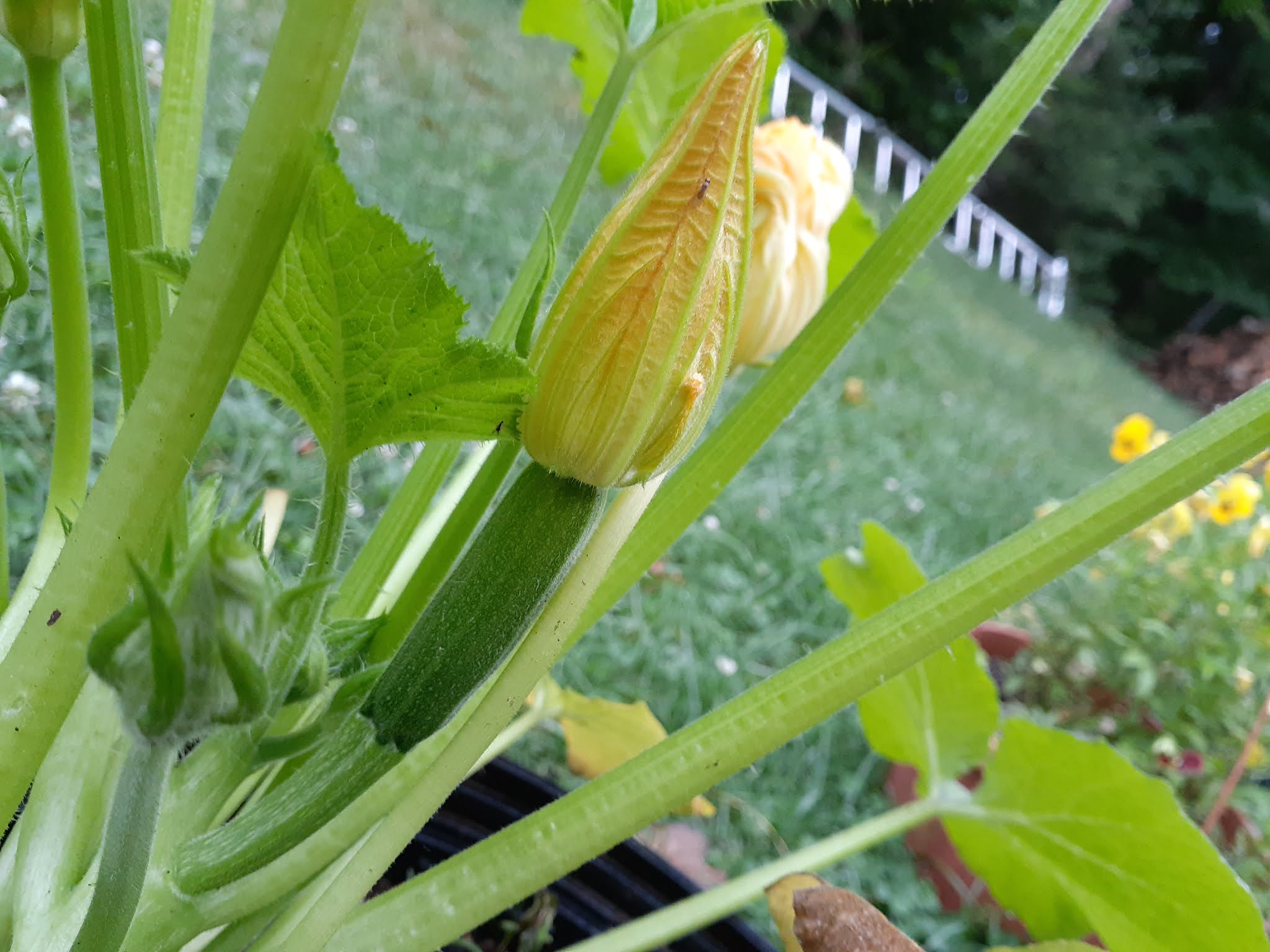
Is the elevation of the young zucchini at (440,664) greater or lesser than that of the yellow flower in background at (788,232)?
lesser

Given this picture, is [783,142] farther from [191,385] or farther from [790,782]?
[790,782]

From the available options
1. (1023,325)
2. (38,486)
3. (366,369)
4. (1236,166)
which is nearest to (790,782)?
(38,486)

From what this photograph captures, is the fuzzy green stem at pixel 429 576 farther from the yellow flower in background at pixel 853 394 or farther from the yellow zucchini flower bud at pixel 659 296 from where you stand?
the yellow flower in background at pixel 853 394

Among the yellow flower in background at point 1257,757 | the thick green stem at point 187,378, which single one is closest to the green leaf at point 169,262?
the thick green stem at point 187,378

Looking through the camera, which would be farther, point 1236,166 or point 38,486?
point 1236,166

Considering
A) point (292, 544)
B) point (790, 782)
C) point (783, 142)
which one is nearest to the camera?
point (783, 142)

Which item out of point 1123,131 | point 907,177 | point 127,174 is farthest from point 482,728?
point 1123,131

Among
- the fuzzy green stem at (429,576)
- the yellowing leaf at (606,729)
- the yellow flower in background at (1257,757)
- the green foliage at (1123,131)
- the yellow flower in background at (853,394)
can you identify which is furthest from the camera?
the green foliage at (1123,131)
